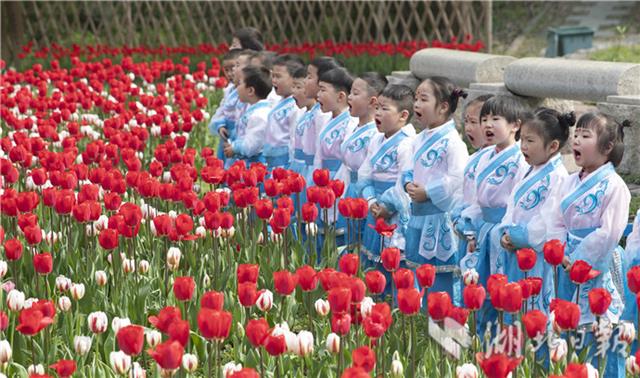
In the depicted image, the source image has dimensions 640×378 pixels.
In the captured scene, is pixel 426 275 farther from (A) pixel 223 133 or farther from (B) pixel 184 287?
(A) pixel 223 133

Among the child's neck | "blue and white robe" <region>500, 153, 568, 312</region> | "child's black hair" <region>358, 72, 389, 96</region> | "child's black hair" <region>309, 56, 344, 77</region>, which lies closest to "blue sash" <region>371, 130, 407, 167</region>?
"child's black hair" <region>358, 72, 389, 96</region>

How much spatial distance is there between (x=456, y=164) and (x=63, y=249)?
6.21ft

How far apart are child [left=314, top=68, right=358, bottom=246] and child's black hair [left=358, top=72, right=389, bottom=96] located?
36cm

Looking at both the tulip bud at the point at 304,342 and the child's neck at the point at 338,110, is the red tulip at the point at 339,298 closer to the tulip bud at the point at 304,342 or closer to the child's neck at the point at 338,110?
the tulip bud at the point at 304,342

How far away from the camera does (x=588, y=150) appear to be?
187 inches

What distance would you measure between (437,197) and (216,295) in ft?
7.87

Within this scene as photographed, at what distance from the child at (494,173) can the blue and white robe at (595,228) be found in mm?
440

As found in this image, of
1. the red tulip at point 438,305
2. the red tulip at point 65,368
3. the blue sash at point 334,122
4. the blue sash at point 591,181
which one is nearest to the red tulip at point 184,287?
the red tulip at point 65,368

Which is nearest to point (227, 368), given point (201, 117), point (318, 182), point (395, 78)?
point (318, 182)

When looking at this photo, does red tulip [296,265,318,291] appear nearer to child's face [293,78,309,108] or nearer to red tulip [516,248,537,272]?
red tulip [516,248,537,272]

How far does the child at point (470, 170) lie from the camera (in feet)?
18.0

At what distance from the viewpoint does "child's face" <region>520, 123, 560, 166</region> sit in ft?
16.5

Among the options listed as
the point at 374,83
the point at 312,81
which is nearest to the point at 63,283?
the point at 374,83

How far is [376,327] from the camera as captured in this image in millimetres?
3436
